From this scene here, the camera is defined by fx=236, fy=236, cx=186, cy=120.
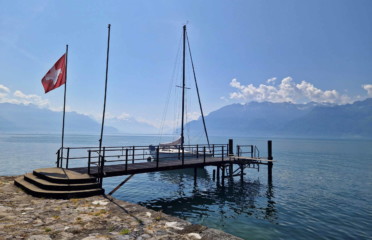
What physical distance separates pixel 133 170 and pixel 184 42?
86.7 ft

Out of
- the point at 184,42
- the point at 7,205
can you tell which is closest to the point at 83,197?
the point at 7,205

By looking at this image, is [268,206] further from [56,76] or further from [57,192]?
[56,76]

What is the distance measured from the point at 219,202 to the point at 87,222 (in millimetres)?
12482

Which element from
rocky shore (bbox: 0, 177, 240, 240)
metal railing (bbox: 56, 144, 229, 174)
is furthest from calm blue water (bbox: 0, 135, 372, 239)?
rocky shore (bbox: 0, 177, 240, 240)

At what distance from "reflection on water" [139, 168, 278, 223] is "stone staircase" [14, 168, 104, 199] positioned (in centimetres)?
612

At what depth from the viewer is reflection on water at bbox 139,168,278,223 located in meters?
15.2

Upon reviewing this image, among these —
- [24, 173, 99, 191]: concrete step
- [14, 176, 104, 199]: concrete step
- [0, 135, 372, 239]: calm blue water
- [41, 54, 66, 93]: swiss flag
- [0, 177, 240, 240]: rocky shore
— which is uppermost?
[41, 54, 66, 93]: swiss flag

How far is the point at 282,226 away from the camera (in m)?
13.1

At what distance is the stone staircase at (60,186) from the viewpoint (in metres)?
10.1

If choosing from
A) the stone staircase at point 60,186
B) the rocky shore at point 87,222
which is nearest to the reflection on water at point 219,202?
the stone staircase at point 60,186

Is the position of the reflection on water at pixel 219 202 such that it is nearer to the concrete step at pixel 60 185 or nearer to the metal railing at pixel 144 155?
the metal railing at pixel 144 155

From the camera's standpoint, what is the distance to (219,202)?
18.0 meters

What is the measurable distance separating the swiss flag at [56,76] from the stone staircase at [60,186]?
6067mm

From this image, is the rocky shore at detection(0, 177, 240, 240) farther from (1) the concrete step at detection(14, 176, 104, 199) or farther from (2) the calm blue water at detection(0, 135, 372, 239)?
(2) the calm blue water at detection(0, 135, 372, 239)
